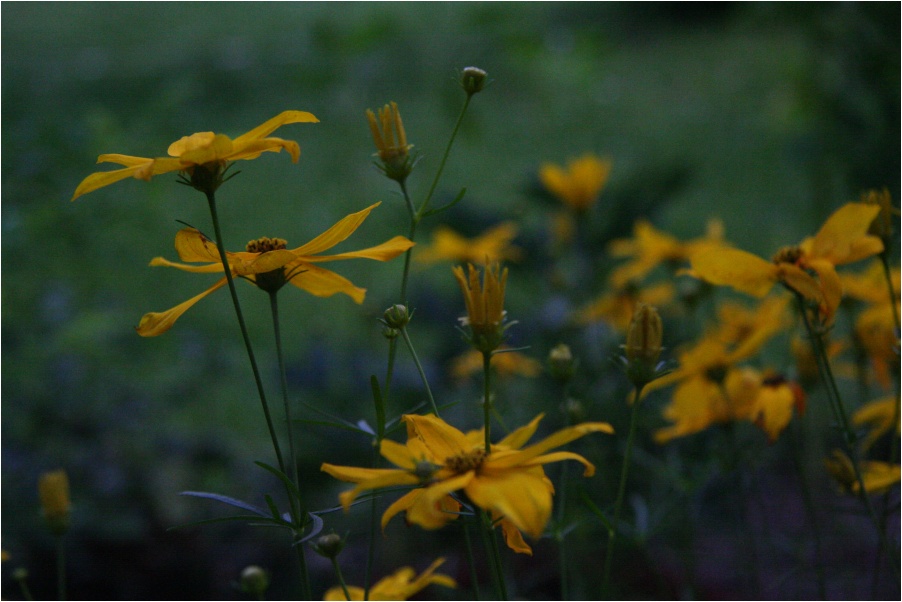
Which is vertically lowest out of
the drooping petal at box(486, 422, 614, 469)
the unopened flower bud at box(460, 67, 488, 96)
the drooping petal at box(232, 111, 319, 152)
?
the drooping petal at box(486, 422, 614, 469)

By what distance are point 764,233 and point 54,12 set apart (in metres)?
2.43

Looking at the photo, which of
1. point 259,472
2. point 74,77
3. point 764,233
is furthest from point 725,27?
point 259,472

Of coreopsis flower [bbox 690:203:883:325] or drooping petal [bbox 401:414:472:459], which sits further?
coreopsis flower [bbox 690:203:883:325]

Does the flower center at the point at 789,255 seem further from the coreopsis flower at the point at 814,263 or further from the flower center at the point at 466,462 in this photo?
the flower center at the point at 466,462

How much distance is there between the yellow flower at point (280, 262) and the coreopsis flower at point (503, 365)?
0.60 m

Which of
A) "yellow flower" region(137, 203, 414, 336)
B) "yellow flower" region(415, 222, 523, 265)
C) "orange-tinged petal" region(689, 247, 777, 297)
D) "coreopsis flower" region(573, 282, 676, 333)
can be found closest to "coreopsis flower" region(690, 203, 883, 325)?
"orange-tinged petal" region(689, 247, 777, 297)

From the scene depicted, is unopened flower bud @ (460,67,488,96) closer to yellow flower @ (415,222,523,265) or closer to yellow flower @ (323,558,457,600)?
yellow flower @ (323,558,457,600)

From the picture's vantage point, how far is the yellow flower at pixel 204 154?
376 mm

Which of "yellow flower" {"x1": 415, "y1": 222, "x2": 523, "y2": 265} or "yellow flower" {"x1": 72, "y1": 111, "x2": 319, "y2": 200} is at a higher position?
"yellow flower" {"x1": 72, "y1": 111, "x2": 319, "y2": 200}

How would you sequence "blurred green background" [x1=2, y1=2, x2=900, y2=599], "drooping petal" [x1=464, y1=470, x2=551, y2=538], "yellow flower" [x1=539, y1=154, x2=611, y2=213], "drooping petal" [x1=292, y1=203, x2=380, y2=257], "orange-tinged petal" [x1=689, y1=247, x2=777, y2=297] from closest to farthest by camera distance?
"drooping petal" [x1=464, y1=470, x2=551, y2=538] < "drooping petal" [x1=292, y1=203, x2=380, y2=257] < "orange-tinged petal" [x1=689, y1=247, x2=777, y2=297] < "blurred green background" [x1=2, y1=2, x2=900, y2=599] < "yellow flower" [x1=539, y1=154, x2=611, y2=213]

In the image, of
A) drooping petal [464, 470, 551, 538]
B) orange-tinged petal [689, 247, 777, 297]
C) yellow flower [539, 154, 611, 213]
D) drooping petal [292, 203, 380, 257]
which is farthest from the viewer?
yellow flower [539, 154, 611, 213]

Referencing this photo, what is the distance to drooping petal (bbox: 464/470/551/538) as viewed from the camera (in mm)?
308

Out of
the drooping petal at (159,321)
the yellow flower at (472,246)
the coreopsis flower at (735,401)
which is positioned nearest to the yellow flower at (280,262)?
the drooping petal at (159,321)

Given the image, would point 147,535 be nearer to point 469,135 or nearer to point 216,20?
point 469,135
